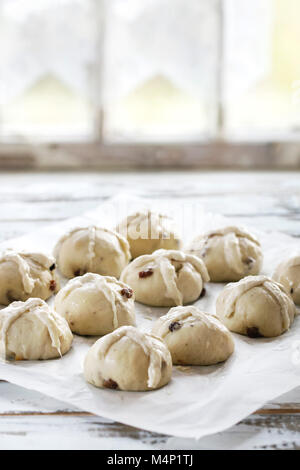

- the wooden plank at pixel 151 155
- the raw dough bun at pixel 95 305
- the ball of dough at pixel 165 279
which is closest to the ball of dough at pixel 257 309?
the ball of dough at pixel 165 279

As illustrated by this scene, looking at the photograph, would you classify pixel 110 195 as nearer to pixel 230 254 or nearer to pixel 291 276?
pixel 230 254

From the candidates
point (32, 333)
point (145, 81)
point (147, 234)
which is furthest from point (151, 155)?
point (32, 333)

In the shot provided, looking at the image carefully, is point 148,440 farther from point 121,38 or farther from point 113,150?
point 121,38

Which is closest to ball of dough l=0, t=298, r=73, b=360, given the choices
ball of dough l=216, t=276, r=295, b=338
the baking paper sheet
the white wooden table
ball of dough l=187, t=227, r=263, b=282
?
the baking paper sheet

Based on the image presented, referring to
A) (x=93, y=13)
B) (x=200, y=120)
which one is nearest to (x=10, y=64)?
(x=93, y=13)

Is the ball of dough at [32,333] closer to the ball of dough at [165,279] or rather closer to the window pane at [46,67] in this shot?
the ball of dough at [165,279]

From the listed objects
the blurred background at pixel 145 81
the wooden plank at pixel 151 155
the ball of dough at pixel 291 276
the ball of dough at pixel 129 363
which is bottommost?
the ball of dough at pixel 129 363
